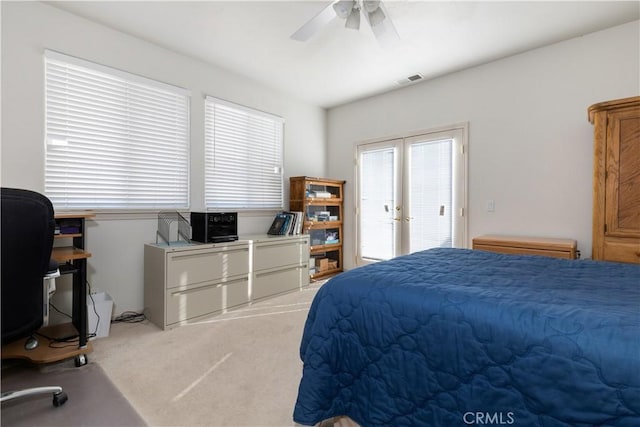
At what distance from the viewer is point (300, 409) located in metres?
1.23

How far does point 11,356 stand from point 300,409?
1927 millimetres

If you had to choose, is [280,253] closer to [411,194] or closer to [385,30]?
[411,194]

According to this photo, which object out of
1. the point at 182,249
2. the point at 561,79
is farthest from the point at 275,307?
the point at 561,79

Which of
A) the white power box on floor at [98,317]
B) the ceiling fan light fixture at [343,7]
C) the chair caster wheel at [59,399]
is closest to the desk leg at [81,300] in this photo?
the white power box on floor at [98,317]

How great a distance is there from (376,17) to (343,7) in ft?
0.82

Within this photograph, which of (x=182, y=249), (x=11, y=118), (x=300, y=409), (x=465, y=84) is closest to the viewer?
(x=300, y=409)

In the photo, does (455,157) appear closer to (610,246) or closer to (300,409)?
(610,246)

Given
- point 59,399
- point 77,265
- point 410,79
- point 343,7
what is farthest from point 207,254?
point 410,79

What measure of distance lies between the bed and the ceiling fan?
172cm

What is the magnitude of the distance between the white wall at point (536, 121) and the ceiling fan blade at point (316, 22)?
2.04 m

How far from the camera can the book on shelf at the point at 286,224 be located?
3.74 meters

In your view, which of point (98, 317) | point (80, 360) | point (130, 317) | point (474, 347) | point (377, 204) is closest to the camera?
point (474, 347)

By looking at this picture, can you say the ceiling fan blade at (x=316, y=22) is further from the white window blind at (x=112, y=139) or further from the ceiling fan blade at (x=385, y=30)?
the white window blind at (x=112, y=139)

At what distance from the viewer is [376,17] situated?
2088mm
